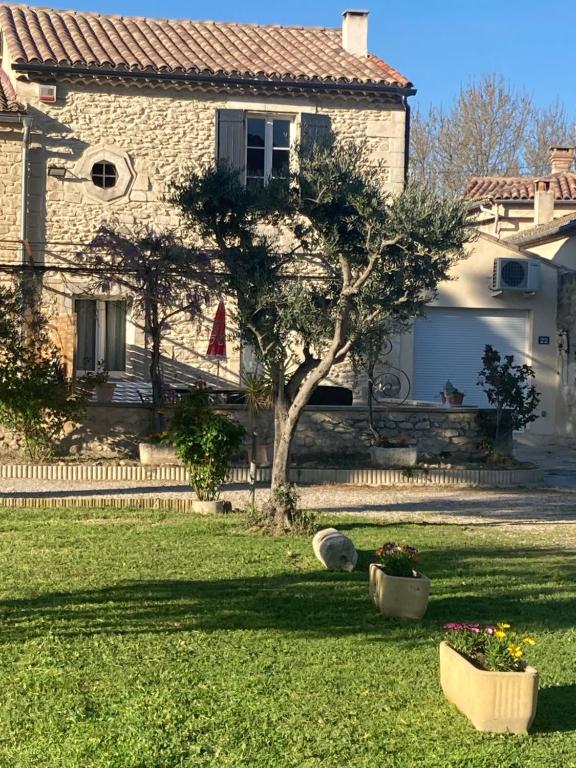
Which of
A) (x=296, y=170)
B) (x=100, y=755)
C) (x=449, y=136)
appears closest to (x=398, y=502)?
(x=296, y=170)

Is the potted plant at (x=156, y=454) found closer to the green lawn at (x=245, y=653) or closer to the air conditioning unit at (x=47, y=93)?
the green lawn at (x=245, y=653)

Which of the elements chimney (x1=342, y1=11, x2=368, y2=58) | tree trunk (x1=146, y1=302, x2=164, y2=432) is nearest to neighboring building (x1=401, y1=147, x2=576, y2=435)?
chimney (x1=342, y1=11, x2=368, y2=58)

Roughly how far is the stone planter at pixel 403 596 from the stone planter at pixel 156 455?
917 centimetres

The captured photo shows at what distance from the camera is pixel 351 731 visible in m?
5.66

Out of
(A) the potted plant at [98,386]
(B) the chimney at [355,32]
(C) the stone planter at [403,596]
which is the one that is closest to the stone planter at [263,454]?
(A) the potted plant at [98,386]

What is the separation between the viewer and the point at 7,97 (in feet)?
72.1

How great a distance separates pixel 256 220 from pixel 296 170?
714mm


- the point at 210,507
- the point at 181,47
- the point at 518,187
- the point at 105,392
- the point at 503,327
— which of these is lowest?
the point at 210,507

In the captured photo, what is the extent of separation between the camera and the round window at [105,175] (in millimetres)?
22141

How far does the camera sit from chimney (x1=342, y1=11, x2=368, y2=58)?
24172 mm

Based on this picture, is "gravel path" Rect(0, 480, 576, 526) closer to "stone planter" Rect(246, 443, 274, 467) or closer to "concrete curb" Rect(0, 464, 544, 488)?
"concrete curb" Rect(0, 464, 544, 488)

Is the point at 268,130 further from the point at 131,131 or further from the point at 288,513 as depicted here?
the point at 288,513

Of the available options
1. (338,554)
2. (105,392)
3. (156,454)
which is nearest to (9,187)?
(105,392)

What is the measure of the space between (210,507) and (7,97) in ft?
38.9
